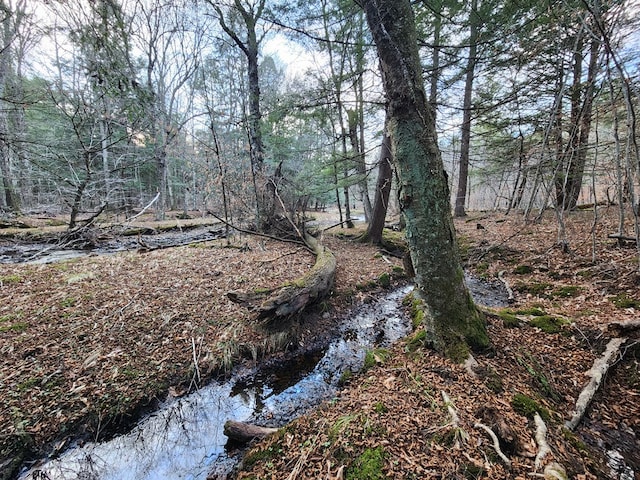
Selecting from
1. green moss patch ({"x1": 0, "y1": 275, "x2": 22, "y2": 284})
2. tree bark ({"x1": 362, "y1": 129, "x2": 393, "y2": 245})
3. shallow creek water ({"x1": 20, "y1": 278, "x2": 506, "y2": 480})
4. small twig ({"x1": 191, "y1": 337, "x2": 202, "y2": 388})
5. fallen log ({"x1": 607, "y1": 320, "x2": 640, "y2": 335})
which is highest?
tree bark ({"x1": 362, "y1": 129, "x2": 393, "y2": 245})

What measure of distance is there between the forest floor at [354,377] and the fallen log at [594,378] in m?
0.07

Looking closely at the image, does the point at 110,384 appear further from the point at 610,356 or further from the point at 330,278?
the point at 610,356

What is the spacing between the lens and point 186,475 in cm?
244

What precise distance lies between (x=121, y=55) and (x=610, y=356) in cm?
691

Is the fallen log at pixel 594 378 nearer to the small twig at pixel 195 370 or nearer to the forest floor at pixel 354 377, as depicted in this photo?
the forest floor at pixel 354 377

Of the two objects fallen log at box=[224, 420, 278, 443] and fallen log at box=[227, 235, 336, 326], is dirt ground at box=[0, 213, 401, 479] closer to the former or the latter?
fallen log at box=[227, 235, 336, 326]

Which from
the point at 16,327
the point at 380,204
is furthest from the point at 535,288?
the point at 16,327

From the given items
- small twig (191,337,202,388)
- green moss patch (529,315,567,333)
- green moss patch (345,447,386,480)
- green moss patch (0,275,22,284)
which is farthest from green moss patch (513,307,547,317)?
green moss patch (0,275,22,284)

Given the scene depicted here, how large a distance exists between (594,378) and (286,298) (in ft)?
11.6

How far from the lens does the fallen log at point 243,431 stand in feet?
8.57

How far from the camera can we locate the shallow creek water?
8.19 ft

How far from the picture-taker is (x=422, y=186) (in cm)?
268

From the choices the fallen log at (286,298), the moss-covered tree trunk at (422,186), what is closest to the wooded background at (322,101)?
the moss-covered tree trunk at (422,186)

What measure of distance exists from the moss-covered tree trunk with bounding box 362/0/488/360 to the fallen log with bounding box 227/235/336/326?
217cm
